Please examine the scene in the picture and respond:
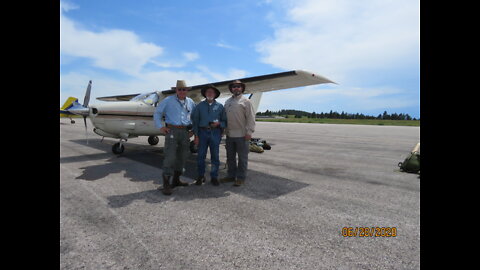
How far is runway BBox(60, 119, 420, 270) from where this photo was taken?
2.17 metres

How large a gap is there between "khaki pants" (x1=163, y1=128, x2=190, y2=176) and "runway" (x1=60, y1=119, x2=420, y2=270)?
45 centimetres

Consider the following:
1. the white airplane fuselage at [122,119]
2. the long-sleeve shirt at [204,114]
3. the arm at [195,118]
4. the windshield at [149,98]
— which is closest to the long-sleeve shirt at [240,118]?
the long-sleeve shirt at [204,114]

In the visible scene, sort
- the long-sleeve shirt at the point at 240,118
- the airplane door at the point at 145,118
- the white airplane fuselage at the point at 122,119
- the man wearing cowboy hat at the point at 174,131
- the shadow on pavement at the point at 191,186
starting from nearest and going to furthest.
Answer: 1. the shadow on pavement at the point at 191,186
2. the man wearing cowboy hat at the point at 174,131
3. the long-sleeve shirt at the point at 240,118
4. the white airplane fuselage at the point at 122,119
5. the airplane door at the point at 145,118

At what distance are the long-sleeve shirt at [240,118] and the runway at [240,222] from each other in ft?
3.69

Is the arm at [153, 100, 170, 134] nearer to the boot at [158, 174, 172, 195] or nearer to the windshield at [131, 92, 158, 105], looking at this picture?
the boot at [158, 174, 172, 195]

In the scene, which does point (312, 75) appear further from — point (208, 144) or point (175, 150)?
point (175, 150)

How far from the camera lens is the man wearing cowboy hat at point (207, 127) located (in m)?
4.62

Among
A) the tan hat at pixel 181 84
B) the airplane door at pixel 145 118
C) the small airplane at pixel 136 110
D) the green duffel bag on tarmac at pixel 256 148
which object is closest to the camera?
the tan hat at pixel 181 84

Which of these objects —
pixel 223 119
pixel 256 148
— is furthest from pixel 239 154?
pixel 256 148

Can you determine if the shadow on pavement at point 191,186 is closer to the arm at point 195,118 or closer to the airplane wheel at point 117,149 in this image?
the arm at point 195,118

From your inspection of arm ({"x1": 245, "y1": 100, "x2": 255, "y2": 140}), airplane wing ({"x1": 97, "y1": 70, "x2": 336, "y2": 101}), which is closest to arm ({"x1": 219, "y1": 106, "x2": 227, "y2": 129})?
arm ({"x1": 245, "y1": 100, "x2": 255, "y2": 140})

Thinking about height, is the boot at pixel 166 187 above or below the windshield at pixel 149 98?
below

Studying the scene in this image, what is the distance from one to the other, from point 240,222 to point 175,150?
6.62 feet
